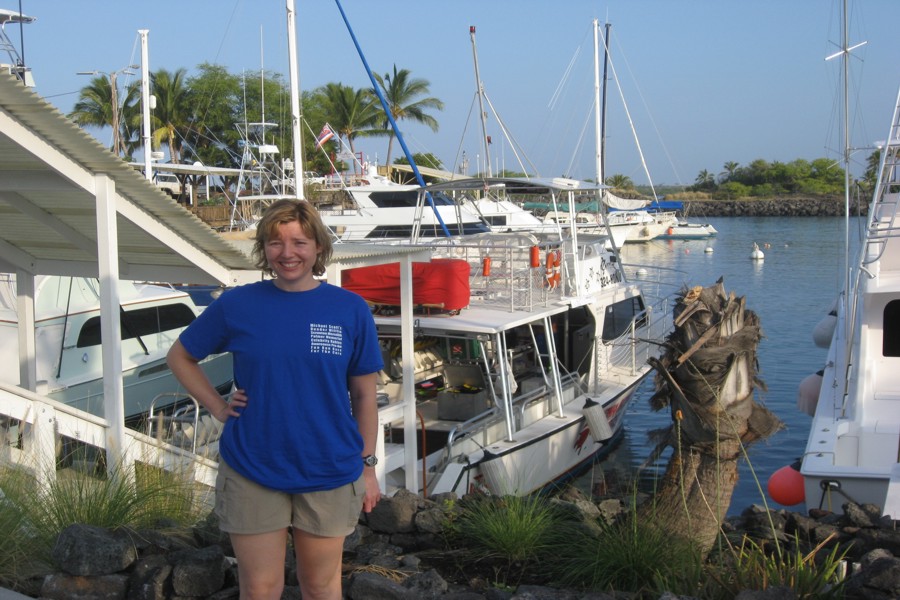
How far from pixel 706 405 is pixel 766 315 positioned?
25.9 meters

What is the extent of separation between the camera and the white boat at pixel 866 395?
8.81 metres

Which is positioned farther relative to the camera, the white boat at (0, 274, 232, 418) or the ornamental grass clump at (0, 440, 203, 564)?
the white boat at (0, 274, 232, 418)

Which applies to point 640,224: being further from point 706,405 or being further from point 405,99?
point 706,405

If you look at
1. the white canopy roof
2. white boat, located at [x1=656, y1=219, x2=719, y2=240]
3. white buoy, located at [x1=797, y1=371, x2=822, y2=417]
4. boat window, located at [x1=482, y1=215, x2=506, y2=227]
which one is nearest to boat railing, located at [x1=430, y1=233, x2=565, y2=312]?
white buoy, located at [x1=797, y1=371, x2=822, y2=417]

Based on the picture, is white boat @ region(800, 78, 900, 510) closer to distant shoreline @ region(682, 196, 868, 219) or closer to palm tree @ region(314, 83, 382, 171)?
palm tree @ region(314, 83, 382, 171)

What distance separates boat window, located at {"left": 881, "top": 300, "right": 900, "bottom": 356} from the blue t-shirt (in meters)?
9.81

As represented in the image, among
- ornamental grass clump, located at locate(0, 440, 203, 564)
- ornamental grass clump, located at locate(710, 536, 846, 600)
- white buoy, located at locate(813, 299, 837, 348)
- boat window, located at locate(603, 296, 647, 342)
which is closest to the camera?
ornamental grass clump, located at locate(710, 536, 846, 600)

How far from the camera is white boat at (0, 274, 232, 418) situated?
1220cm

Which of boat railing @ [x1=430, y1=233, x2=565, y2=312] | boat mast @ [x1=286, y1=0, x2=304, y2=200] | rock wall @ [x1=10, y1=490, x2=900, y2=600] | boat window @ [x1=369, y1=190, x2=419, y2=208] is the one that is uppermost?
boat mast @ [x1=286, y1=0, x2=304, y2=200]

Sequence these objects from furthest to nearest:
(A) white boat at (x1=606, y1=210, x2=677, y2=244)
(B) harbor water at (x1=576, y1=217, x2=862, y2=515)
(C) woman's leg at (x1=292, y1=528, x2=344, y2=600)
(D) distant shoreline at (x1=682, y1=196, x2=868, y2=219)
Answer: (D) distant shoreline at (x1=682, y1=196, x2=868, y2=219), (A) white boat at (x1=606, y1=210, x2=677, y2=244), (B) harbor water at (x1=576, y1=217, x2=862, y2=515), (C) woman's leg at (x1=292, y1=528, x2=344, y2=600)

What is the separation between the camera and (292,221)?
3525mm

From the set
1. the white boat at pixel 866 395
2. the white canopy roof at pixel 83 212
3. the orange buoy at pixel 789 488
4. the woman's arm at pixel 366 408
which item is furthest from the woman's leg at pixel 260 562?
the orange buoy at pixel 789 488

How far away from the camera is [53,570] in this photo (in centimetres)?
471

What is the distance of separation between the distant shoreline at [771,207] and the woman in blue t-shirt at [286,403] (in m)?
104
